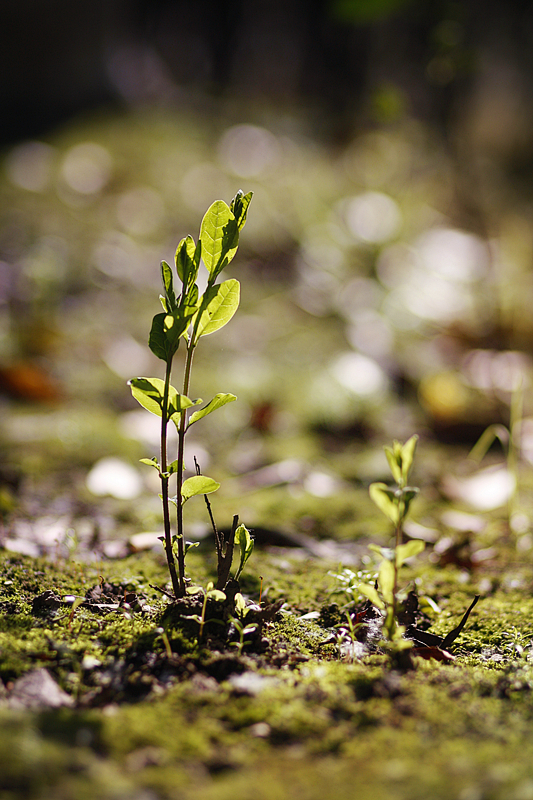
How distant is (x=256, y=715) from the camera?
2.77 feet

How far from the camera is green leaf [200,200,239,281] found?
0.99 m

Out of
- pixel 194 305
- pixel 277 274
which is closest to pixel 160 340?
pixel 194 305

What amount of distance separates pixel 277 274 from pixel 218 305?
2918 mm

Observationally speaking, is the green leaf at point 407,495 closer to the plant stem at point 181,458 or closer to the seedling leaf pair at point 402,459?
the seedling leaf pair at point 402,459

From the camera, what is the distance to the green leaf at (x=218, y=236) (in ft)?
3.24

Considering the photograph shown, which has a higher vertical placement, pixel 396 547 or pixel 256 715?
pixel 396 547

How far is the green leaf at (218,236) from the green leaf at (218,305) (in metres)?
0.03

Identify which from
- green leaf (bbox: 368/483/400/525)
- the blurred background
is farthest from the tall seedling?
the blurred background

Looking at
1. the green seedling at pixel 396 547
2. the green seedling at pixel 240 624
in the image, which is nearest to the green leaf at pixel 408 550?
the green seedling at pixel 396 547

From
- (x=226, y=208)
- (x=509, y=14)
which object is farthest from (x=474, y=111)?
(x=226, y=208)

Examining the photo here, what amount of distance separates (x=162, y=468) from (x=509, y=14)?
33.2 feet

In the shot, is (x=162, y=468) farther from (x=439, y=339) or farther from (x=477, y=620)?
(x=439, y=339)

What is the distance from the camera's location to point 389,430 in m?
2.55

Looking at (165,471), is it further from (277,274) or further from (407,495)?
(277,274)
